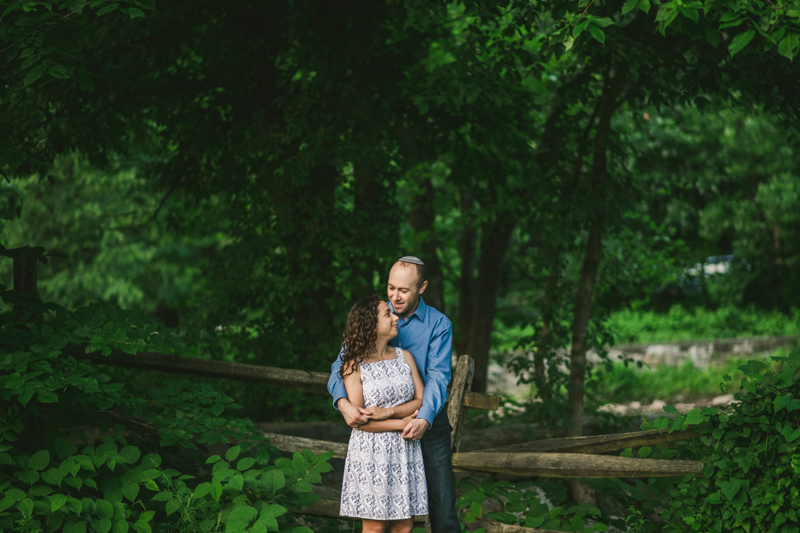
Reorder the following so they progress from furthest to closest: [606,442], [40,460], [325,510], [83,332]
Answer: [325,510]
[606,442]
[83,332]
[40,460]

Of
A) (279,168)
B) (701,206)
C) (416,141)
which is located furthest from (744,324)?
(279,168)

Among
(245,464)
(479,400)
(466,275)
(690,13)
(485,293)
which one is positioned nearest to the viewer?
(690,13)

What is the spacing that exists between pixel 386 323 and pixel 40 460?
2056 millimetres

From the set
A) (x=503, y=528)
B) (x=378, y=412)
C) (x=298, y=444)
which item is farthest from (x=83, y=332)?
(x=503, y=528)

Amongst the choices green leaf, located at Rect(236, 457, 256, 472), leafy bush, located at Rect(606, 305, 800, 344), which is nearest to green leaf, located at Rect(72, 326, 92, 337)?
green leaf, located at Rect(236, 457, 256, 472)

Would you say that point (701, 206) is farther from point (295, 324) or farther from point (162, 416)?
point (162, 416)

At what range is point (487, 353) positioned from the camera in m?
10.6

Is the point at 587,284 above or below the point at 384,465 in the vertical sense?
above

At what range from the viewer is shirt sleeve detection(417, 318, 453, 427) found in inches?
142

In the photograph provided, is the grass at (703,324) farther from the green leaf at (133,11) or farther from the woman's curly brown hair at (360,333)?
the green leaf at (133,11)

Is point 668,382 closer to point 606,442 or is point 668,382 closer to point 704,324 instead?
point 704,324

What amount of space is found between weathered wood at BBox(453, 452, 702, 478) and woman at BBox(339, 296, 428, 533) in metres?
1.49

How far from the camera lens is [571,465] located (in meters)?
4.74

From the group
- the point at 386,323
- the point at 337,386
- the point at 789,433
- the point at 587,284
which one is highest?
the point at 587,284
